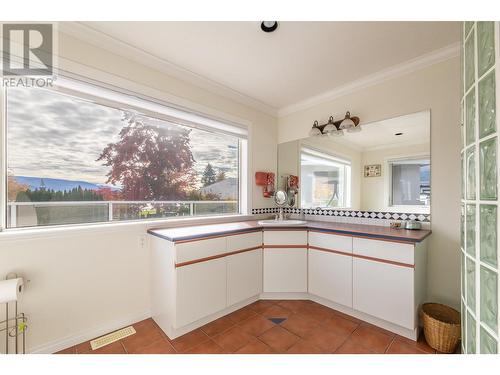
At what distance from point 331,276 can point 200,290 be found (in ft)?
4.22

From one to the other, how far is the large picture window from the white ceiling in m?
0.52

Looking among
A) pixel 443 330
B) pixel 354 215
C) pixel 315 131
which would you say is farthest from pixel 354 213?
pixel 443 330

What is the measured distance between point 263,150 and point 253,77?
991mm

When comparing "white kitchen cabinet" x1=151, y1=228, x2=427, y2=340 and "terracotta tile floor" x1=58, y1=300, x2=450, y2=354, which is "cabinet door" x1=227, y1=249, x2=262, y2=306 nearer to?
"white kitchen cabinet" x1=151, y1=228, x2=427, y2=340

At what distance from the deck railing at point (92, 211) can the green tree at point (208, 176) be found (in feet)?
0.84

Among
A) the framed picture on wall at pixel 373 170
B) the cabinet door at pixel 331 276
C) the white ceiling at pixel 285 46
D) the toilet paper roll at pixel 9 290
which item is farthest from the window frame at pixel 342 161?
the toilet paper roll at pixel 9 290

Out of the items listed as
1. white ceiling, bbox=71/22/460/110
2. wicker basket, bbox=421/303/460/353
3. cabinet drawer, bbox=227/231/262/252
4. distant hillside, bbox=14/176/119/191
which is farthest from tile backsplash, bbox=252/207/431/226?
distant hillside, bbox=14/176/119/191

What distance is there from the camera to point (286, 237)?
2.36 m

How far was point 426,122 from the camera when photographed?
2.00m

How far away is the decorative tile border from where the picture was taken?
81.3 inches

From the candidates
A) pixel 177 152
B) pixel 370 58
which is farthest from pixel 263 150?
pixel 370 58

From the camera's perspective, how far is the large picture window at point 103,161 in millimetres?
1586

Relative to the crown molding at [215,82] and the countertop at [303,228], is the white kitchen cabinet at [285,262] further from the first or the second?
the crown molding at [215,82]
